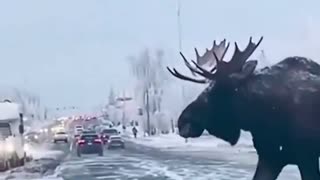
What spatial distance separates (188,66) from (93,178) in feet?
65.7

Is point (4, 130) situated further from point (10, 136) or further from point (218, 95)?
point (218, 95)

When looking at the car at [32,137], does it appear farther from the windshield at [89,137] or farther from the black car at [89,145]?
the windshield at [89,137]

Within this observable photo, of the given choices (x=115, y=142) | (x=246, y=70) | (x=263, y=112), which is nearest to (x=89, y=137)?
(x=115, y=142)

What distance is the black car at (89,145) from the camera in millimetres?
50469

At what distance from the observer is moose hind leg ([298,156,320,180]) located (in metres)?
8.89

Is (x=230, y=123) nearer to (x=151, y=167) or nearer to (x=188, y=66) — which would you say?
(x=188, y=66)

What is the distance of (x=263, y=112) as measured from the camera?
888cm

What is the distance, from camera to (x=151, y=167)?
1382 inches

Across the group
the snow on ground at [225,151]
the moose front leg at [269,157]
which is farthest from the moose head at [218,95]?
the snow on ground at [225,151]

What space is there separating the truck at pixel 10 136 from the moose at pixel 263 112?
2845 cm

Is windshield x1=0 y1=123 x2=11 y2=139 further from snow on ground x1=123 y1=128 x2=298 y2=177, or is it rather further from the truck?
snow on ground x1=123 y1=128 x2=298 y2=177

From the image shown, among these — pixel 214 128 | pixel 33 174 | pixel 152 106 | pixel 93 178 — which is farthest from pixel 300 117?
pixel 152 106

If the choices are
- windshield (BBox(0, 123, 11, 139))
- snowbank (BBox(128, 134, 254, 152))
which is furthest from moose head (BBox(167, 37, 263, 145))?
snowbank (BBox(128, 134, 254, 152))

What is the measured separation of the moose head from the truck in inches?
1119
